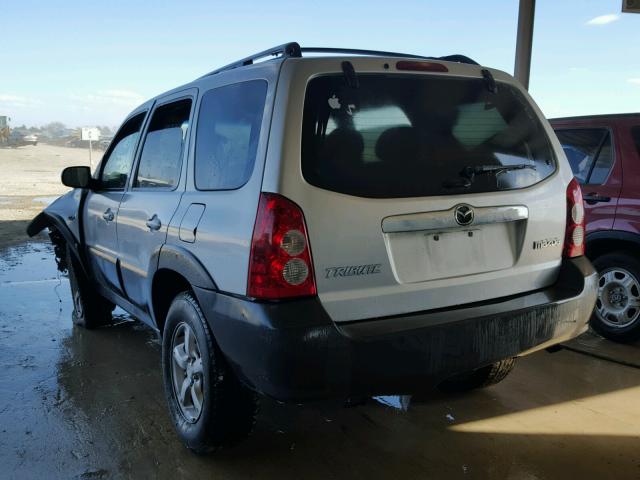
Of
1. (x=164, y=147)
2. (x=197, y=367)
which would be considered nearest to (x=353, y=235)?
(x=197, y=367)

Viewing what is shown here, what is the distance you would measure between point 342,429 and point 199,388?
34.2 inches

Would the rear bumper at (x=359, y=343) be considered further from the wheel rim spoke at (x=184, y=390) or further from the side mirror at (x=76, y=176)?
the side mirror at (x=76, y=176)

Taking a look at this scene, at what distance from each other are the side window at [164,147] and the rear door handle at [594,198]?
3257mm

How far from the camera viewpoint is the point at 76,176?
4.18m

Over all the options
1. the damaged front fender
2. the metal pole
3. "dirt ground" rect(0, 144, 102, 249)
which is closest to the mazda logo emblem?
the damaged front fender

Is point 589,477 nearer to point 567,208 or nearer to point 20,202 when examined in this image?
point 567,208

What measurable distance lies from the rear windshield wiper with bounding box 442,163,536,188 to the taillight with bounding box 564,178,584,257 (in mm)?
388

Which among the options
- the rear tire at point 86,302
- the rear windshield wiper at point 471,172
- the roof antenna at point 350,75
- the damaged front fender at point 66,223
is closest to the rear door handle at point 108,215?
the damaged front fender at point 66,223

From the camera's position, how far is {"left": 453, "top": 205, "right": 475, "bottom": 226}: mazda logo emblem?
2453 mm

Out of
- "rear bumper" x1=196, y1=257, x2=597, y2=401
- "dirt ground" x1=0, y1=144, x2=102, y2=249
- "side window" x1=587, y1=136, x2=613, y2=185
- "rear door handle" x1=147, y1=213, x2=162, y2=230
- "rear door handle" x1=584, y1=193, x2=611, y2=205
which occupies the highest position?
"side window" x1=587, y1=136, x2=613, y2=185

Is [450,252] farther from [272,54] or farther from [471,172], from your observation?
[272,54]

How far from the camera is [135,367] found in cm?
407

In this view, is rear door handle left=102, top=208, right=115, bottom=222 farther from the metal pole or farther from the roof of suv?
the metal pole

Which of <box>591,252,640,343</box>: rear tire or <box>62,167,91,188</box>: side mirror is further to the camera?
<box>591,252,640,343</box>: rear tire
